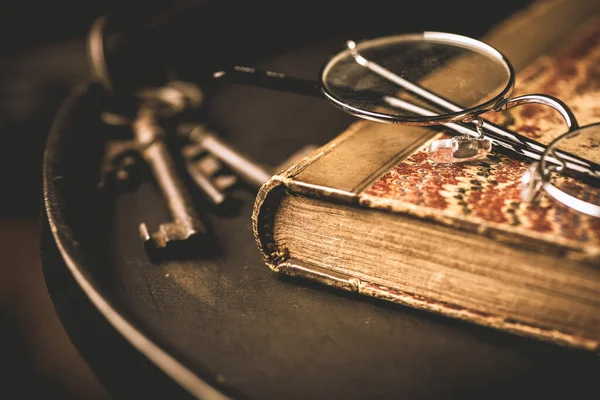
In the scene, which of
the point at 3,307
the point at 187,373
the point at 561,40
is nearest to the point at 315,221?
the point at 187,373

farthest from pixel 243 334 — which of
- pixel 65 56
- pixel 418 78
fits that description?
pixel 65 56

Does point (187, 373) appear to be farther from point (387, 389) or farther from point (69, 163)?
point (69, 163)

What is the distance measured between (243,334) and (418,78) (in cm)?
47

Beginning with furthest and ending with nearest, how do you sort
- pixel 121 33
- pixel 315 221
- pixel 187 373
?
1. pixel 121 33
2. pixel 315 221
3. pixel 187 373

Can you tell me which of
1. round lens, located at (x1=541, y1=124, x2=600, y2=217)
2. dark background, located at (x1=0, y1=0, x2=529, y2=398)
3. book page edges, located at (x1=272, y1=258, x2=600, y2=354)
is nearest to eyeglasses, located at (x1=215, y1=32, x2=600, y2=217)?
round lens, located at (x1=541, y1=124, x2=600, y2=217)

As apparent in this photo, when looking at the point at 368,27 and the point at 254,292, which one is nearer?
the point at 254,292

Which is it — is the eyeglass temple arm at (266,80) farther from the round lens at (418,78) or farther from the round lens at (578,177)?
the round lens at (578,177)

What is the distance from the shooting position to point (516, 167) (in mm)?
630

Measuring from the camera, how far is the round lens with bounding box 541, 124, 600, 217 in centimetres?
55

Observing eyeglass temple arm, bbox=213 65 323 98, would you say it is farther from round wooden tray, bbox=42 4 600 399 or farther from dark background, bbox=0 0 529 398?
dark background, bbox=0 0 529 398

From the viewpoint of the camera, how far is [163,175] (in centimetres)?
85

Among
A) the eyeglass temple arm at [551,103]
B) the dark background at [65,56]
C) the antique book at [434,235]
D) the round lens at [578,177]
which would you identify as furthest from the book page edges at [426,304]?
the dark background at [65,56]

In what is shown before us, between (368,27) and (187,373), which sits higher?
(368,27)

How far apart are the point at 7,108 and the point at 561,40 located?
5.88 ft
